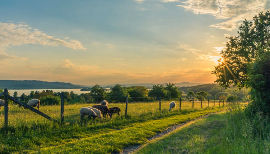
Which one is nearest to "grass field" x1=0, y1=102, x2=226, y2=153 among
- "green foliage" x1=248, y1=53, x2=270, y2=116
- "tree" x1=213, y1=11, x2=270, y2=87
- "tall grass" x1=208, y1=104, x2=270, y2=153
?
"tall grass" x1=208, y1=104, x2=270, y2=153

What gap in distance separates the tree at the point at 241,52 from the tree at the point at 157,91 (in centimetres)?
3628

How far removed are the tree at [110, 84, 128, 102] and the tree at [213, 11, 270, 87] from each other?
90.6 ft

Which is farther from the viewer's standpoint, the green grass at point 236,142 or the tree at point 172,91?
the tree at point 172,91

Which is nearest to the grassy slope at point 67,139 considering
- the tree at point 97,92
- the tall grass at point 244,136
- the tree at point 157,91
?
the tall grass at point 244,136

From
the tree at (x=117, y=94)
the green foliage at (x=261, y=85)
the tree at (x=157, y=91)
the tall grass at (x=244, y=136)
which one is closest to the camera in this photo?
the tall grass at (x=244, y=136)

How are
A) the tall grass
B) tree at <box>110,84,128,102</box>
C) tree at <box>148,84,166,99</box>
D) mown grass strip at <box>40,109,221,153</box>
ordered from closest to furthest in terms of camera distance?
the tall grass < mown grass strip at <box>40,109,221,153</box> < tree at <box>110,84,128,102</box> < tree at <box>148,84,166,99</box>

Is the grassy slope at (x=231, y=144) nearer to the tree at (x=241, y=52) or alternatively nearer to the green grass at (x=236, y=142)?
the green grass at (x=236, y=142)

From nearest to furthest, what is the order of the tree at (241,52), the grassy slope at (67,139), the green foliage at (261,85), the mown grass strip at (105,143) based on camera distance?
the mown grass strip at (105,143) → the grassy slope at (67,139) → the green foliage at (261,85) → the tree at (241,52)

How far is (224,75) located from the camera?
96.6 feet

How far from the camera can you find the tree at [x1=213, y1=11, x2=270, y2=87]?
2536 centimetres

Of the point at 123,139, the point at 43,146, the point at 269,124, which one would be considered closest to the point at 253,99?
the point at 269,124

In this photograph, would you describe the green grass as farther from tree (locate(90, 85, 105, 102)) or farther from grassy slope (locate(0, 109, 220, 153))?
tree (locate(90, 85, 105, 102))

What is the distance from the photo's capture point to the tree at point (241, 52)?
25.4 m

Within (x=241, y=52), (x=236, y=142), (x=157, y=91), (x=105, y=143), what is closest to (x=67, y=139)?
(x=105, y=143)
